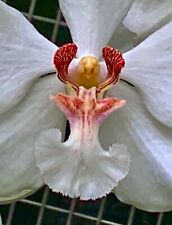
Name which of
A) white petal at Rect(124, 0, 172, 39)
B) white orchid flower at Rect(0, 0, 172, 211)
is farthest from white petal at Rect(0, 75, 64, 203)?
white petal at Rect(124, 0, 172, 39)

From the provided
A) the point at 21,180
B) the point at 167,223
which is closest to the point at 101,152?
the point at 21,180

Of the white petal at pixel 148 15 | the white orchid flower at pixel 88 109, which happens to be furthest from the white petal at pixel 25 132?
the white petal at pixel 148 15

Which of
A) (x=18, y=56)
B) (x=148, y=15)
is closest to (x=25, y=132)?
(x=18, y=56)

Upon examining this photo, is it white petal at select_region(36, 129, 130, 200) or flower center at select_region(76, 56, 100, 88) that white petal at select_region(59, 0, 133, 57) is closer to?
flower center at select_region(76, 56, 100, 88)

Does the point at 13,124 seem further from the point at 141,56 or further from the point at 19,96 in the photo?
the point at 141,56

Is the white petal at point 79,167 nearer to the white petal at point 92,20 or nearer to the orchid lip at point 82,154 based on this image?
the orchid lip at point 82,154

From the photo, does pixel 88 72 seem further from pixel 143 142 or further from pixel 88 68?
pixel 143 142
